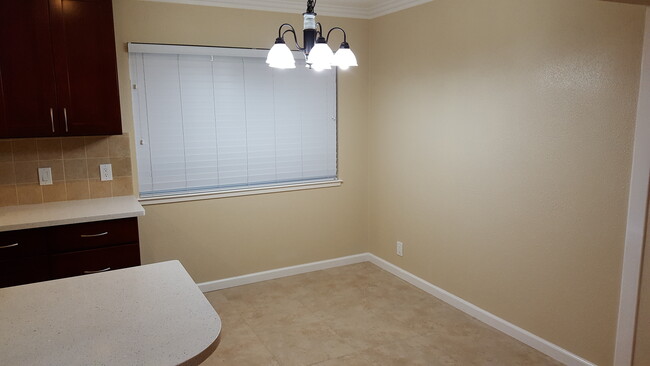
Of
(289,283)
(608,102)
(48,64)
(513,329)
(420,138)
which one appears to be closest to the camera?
(608,102)

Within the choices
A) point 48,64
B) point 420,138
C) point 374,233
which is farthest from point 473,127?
point 48,64

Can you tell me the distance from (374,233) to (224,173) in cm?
162

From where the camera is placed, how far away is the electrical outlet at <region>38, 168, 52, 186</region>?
10.5 ft

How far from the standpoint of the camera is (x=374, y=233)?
4.57 metres

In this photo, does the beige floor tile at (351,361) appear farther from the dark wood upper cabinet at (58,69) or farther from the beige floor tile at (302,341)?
the dark wood upper cabinet at (58,69)

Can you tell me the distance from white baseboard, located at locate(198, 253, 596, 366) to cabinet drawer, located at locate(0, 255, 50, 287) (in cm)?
134

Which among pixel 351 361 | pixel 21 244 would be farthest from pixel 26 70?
pixel 351 361

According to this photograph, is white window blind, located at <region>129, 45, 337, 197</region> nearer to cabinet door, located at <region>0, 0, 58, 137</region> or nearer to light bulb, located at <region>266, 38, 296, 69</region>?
cabinet door, located at <region>0, 0, 58, 137</region>

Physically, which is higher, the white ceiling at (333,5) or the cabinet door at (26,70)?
the white ceiling at (333,5)

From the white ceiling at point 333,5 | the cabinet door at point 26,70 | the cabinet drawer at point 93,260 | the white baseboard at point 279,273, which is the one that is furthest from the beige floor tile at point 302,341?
the white ceiling at point 333,5

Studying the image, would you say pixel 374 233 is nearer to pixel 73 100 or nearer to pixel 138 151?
pixel 138 151

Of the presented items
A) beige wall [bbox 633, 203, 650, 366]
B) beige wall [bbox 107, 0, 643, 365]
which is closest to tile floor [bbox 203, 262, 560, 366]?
beige wall [bbox 107, 0, 643, 365]

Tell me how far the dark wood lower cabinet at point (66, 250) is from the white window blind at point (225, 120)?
741 mm

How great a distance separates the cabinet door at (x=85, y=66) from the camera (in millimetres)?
2879
